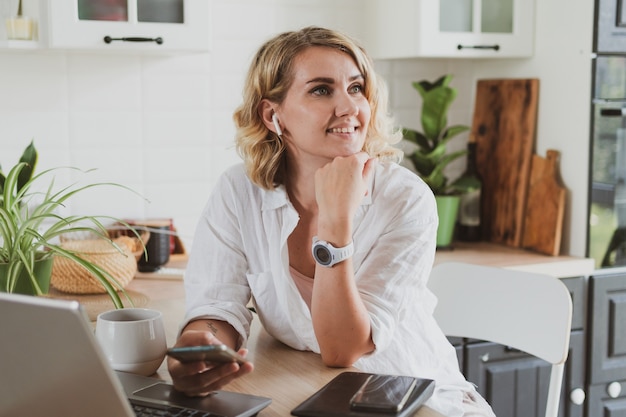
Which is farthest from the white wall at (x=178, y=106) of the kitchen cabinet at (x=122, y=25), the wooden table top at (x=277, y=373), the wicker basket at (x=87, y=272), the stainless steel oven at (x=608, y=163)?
the wooden table top at (x=277, y=373)

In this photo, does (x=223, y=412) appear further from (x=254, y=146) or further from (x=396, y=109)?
(x=396, y=109)

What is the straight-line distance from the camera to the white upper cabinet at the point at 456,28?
10.1 feet

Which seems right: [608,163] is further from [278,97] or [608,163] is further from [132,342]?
[132,342]

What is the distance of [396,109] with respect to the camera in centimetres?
343

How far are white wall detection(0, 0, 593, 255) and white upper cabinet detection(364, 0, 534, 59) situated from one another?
3.2 inches

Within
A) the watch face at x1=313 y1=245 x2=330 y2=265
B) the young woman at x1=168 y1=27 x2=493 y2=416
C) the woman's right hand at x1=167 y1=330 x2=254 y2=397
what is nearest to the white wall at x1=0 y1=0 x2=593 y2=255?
the young woman at x1=168 y1=27 x2=493 y2=416

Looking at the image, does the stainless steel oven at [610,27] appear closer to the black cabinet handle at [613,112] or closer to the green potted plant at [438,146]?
the black cabinet handle at [613,112]

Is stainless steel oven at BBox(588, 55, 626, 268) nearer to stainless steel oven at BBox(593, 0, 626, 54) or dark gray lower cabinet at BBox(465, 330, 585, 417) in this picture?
stainless steel oven at BBox(593, 0, 626, 54)

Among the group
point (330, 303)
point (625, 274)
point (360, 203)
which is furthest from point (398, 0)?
point (330, 303)

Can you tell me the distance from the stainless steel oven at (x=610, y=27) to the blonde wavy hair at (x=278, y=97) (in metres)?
1.13

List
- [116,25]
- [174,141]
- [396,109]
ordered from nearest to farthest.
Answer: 1. [116,25]
2. [174,141]
3. [396,109]

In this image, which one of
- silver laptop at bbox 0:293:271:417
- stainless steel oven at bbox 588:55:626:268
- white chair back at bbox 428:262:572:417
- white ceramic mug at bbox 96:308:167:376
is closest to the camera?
silver laptop at bbox 0:293:271:417

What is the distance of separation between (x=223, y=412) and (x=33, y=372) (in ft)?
1.08

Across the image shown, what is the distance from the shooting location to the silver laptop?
1.06 m
